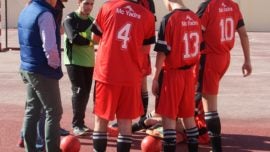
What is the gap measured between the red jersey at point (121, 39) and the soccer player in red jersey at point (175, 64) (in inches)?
12.0

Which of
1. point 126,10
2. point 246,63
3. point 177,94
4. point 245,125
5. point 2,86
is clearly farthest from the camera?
point 2,86

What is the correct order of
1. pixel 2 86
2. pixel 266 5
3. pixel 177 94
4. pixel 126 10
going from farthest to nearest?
pixel 266 5, pixel 2 86, pixel 177 94, pixel 126 10

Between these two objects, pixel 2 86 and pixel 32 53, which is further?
pixel 2 86

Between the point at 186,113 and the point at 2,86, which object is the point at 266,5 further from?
the point at 186,113

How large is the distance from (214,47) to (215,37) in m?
0.12

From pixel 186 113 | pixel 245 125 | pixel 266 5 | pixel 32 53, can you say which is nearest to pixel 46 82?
pixel 32 53

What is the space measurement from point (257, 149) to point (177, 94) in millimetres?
1927

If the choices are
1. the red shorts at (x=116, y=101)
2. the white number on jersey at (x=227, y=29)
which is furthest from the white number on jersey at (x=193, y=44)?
the red shorts at (x=116, y=101)

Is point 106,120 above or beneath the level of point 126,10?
beneath

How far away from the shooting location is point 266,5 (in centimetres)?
3412

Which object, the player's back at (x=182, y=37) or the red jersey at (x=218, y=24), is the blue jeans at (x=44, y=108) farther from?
the red jersey at (x=218, y=24)

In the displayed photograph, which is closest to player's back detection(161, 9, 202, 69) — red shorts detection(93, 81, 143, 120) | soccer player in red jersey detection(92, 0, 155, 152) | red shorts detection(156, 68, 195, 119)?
red shorts detection(156, 68, 195, 119)

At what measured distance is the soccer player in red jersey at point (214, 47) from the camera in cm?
704

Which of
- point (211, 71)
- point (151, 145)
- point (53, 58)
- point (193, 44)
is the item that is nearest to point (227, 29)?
point (211, 71)
